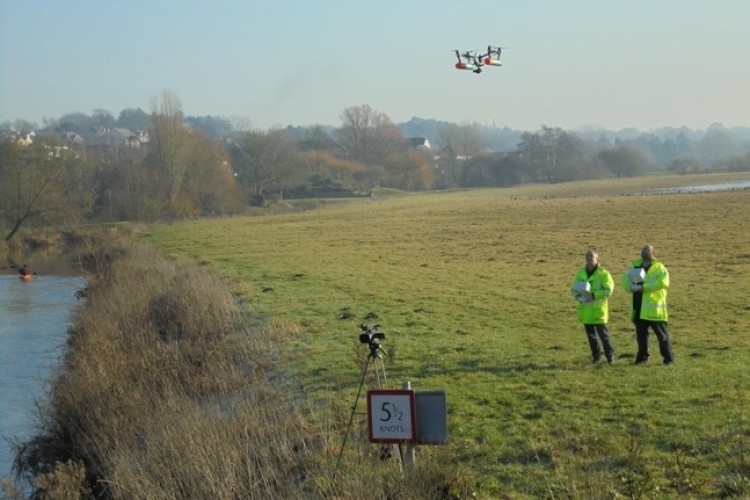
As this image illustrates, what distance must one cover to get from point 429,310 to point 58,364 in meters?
8.66

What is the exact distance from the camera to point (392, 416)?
7.87m

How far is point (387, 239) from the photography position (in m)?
47.0

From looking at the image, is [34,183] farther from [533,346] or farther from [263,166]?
[533,346]

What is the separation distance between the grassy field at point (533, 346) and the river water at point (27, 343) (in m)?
4.80

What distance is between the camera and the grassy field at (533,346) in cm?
901

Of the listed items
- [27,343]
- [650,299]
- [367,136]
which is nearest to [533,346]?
[650,299]

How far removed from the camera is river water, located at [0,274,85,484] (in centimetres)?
1616

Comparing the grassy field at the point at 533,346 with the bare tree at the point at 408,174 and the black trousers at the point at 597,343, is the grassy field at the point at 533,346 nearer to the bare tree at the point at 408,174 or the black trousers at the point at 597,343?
the black trousers at the point at 597,343

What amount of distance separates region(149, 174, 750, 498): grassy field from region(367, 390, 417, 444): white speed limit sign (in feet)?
2.60

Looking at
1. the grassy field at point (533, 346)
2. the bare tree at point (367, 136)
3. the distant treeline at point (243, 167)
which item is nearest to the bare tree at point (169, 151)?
the distant treeline at point (243, 167)

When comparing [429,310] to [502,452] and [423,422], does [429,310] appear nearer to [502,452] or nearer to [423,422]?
[502,452]

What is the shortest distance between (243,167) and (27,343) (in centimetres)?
7567

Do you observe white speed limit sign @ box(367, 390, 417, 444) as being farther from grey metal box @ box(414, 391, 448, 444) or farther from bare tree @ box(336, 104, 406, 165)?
bare tree @ box(336, 104, 406, 165)

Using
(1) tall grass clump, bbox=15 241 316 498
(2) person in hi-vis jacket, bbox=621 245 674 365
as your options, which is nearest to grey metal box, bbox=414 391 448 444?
(1) tall grass clump, bbox=15 241 316 498
